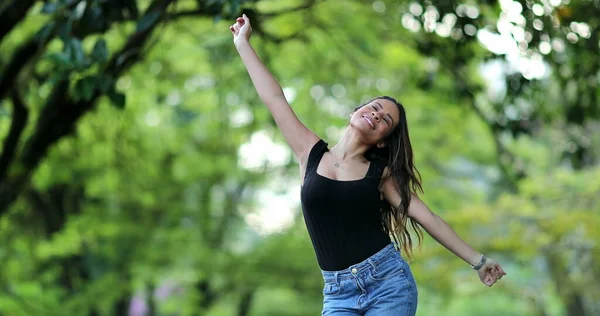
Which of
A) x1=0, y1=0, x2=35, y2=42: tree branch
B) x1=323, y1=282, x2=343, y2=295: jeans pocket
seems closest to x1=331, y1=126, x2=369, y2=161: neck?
x1=323, y1=282, x2=343, y2=295: jeans pocket

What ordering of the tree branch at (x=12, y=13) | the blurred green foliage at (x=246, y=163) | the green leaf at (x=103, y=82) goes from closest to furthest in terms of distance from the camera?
the green leaf at (x=103, y=82)
the tree branch at (x=12, y=13)
the blurred green foliage at (x=246, y=163)

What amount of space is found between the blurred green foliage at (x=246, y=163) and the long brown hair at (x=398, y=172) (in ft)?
11.3

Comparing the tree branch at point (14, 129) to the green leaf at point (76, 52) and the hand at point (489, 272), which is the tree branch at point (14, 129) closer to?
the green leaf at point (76, 52)

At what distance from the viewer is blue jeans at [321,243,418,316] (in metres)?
3.42

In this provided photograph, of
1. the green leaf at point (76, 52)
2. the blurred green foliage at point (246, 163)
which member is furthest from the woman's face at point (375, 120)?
the blurred green foliage at point (246, 163)

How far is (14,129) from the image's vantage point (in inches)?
271

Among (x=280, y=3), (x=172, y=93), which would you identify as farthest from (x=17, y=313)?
(x=280, y=3)

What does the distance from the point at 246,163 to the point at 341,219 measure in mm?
10348

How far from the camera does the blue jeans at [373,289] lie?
135 inches

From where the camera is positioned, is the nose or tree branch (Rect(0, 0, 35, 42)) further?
tree branch (Rect(0, 0, 35, 42))

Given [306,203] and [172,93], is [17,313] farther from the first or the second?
[306,203]

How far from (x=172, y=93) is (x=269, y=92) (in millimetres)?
8812

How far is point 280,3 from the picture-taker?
1125 centimetres

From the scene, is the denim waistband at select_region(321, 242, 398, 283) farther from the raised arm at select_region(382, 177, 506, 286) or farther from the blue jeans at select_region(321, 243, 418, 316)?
the raised arm at select_region(382, 177, 506, 286)
